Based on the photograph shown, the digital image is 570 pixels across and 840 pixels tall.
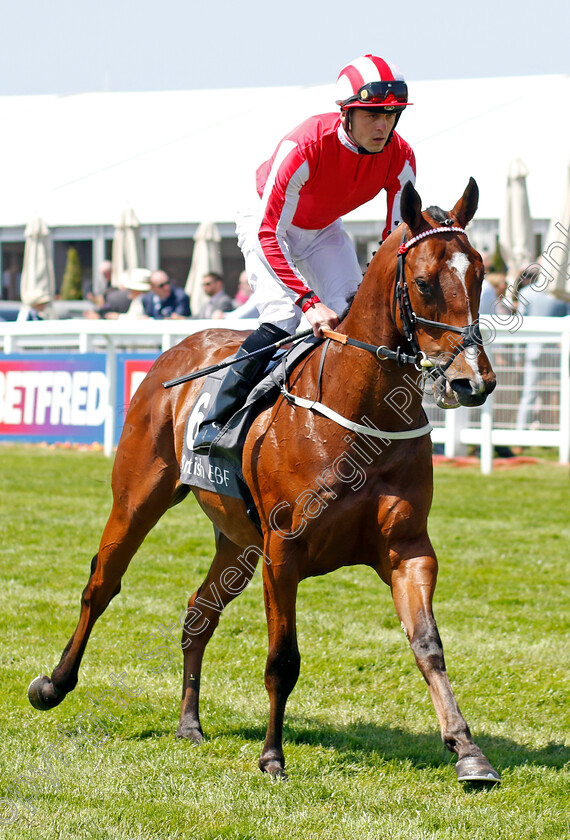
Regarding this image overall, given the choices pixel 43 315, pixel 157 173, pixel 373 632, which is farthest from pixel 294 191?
pixel 157 173

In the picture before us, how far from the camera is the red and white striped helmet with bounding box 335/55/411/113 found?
4.04m

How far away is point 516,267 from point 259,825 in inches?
526

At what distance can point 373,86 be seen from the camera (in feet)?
13.3

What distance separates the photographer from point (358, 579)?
25.1 feet

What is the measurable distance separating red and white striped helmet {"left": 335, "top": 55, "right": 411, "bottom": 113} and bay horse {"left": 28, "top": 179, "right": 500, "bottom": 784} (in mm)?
503

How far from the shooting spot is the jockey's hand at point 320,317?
4188mm

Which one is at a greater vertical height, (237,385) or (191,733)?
(237,385)

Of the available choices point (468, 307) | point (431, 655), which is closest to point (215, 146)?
point (468, 307)

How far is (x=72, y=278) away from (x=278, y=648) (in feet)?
70.6

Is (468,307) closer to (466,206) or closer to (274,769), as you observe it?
(466,206)

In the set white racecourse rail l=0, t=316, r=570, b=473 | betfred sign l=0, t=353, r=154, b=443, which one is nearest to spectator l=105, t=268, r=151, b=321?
betfred sign l=0, t=353, r=154, b=443

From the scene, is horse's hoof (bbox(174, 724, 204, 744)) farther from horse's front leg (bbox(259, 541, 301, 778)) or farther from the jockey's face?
the jockey's face

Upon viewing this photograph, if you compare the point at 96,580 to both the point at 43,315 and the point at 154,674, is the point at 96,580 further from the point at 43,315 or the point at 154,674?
the point at 43,315

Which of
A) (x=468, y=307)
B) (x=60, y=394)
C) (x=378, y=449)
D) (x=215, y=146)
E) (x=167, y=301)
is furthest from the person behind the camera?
(x=215, y=146)
